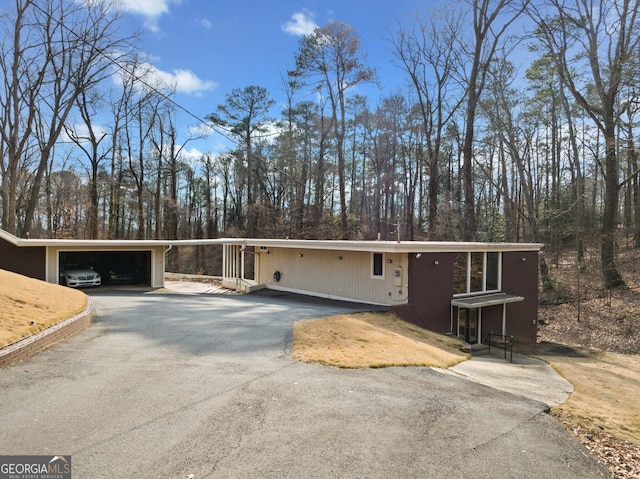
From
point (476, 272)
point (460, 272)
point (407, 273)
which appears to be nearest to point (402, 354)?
point (407, 273)

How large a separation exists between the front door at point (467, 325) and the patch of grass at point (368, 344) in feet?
10.3

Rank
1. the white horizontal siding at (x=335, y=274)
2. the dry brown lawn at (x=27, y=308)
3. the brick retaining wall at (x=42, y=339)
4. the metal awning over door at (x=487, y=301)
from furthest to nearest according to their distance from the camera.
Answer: the metal awning over door at (x=487, y=301)
the white horizontal siding at (x=335, y=274)
the dry brown lawn at (x=27, y=308)
the brick retaining wall at (x=42, y=339)

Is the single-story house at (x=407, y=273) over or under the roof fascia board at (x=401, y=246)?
under

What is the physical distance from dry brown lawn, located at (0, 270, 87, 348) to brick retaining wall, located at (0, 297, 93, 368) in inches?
4.5

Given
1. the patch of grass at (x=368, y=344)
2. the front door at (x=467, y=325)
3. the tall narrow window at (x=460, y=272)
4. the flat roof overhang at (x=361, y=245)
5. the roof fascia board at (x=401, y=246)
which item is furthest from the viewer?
the tall narrow window at (x=460, y=272)

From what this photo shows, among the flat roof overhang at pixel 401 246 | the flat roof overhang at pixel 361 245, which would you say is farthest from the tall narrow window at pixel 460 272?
the flat roof overhang at pixel 361 245

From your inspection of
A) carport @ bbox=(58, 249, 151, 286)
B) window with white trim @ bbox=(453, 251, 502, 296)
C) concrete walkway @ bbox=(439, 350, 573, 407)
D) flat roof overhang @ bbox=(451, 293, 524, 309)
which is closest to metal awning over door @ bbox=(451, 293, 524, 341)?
flat roof overhang @ bbox=(451, 293, 524, 309)

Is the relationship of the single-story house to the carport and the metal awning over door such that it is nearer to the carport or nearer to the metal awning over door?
the metal awning over door

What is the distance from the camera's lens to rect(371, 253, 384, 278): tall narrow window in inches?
520

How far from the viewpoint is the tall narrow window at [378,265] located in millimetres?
13219

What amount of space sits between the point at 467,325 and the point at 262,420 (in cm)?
1159

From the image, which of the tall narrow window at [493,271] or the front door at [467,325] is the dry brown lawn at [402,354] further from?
the tall narrow window at [493,271]

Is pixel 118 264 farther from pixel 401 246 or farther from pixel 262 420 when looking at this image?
pixel 262 420

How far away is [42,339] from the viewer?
21.8ft
